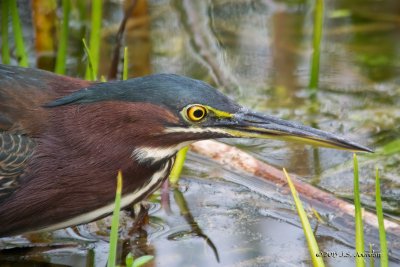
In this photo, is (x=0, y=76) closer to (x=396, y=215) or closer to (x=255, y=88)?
(x=396, y=215)

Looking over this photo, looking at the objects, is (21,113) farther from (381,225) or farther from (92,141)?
(381,225)

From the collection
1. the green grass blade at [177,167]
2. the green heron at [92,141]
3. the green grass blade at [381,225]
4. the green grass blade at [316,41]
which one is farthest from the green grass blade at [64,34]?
the green grass blade at [381,225]

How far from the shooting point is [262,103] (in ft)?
21.0

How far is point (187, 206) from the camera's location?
5.02 metres

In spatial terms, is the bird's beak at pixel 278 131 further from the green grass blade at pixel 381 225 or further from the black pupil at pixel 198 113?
the green grass blade at pixel 381 225

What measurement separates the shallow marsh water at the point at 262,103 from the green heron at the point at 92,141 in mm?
384

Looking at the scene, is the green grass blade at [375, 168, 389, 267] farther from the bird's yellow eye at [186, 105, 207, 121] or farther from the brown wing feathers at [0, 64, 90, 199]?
the brown wing feathers at [0, 64, 90, 199]

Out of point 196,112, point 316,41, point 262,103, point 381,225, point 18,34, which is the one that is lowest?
point 381,225

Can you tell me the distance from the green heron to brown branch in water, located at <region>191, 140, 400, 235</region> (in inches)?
24.7

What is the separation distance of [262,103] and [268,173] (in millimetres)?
Answer: 1332

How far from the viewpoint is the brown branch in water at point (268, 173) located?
15.2 ft

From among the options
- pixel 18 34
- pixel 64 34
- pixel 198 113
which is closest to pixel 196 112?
pixel 198 113

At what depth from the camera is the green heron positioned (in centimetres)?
414

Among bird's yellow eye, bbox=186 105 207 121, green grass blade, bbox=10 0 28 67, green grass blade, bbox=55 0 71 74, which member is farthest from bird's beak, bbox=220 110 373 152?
green grass blade, bbox=10 0 28 67
